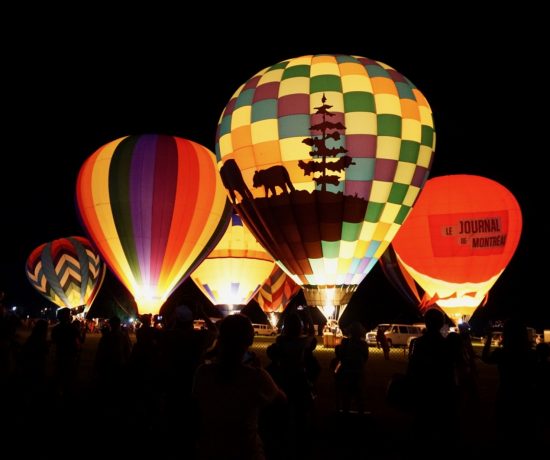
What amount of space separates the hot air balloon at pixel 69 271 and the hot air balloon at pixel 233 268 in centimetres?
1110

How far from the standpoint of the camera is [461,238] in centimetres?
2072

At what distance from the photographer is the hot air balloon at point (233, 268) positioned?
2714cm

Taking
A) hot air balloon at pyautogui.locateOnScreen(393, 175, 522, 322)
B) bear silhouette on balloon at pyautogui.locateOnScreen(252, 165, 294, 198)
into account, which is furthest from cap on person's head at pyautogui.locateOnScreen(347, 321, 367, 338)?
hot air balloon at pyautogui.locateOnScreen(393, 175, 522, 322)

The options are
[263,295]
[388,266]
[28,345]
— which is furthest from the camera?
[263,295]

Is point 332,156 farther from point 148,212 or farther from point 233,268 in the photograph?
point 233,268

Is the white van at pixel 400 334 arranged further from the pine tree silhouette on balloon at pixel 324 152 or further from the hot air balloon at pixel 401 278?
the pine tree silhouette on balloon at pixel 324 152

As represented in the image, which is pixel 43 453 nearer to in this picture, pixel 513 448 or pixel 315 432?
pixel 315 432

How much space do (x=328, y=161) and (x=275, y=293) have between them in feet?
72.5

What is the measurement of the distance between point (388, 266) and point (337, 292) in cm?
1114

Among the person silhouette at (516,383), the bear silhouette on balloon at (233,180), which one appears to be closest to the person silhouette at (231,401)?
the person silhouette at (516,383)

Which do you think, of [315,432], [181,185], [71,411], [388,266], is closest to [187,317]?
[315,432]

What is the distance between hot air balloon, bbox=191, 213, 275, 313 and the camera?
89.0 ft

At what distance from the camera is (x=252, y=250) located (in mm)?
27531

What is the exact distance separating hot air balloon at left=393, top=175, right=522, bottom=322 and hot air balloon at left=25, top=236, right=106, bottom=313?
21.4 metres
